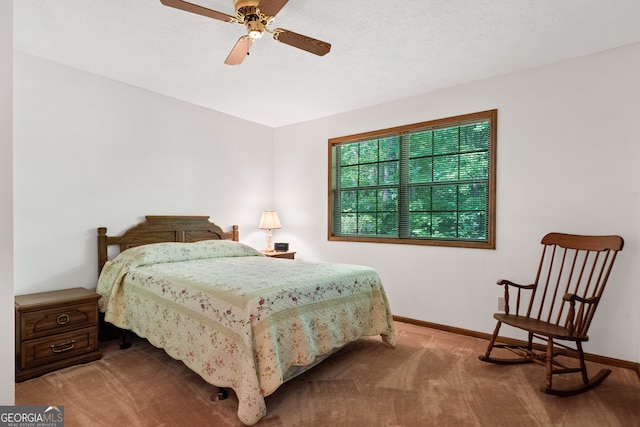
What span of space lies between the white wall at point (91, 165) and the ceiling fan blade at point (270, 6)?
2.24 metres

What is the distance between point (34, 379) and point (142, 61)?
2.54 m

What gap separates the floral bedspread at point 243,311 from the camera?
6.13ft

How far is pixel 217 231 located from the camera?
414 centimetres

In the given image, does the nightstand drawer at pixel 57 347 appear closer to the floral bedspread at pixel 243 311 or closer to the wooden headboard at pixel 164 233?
the floral bedspread at pixel 243 311

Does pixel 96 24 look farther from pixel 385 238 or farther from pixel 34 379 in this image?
pixel 385 238

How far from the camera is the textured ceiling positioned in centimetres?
215

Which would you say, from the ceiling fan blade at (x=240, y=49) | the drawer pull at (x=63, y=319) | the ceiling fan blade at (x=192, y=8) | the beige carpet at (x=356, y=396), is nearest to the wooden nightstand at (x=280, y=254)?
the beige carpet at (x=356, y=396)

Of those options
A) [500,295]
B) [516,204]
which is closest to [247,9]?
[516,204]

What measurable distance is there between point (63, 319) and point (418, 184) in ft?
11.1

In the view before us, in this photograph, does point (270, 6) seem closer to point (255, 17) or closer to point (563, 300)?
point (255, 17)

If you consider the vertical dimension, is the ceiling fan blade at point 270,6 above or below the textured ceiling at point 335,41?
below

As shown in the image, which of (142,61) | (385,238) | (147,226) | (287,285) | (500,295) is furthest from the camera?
(385,238)

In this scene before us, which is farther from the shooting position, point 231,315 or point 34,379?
point 34,379

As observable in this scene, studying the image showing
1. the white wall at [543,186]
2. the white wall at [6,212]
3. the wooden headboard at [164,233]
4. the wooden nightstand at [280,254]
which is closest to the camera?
the white wall at [6,212]
